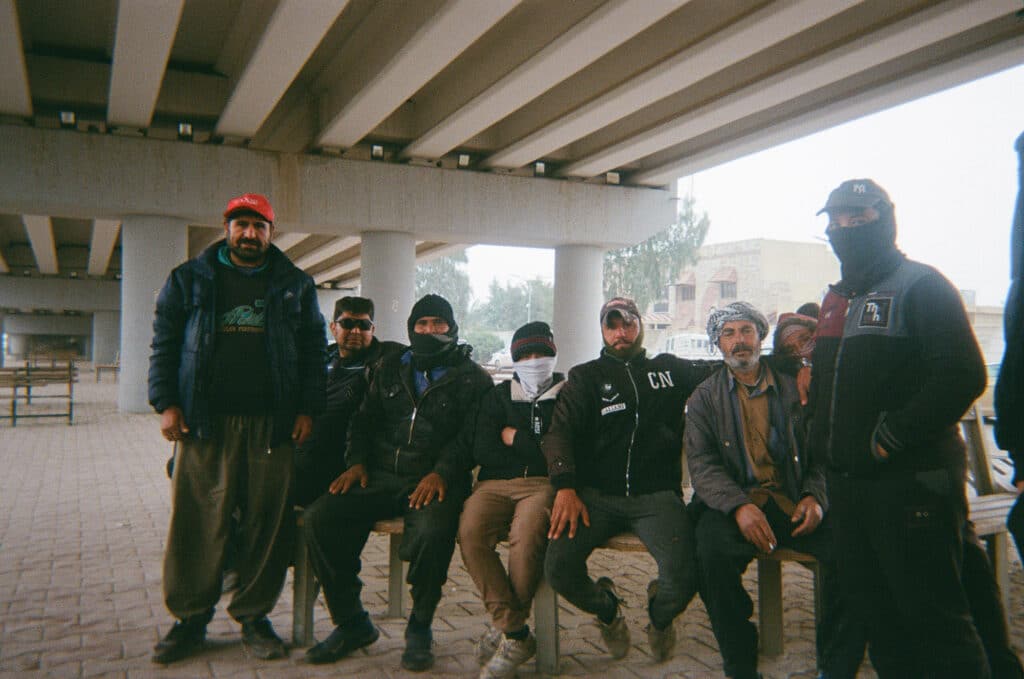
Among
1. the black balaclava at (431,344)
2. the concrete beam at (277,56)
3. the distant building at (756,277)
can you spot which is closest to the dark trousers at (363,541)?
the black balaclava at (431,344)

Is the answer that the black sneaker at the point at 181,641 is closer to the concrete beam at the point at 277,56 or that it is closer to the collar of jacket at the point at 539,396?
the collar of jacket at the point at 539,396

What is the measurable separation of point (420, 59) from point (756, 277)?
4832 cm

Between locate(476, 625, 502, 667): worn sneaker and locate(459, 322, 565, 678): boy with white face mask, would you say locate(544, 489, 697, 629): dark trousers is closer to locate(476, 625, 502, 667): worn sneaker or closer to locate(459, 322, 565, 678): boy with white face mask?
locate(459, 322, 565, 678): boy with white face mask

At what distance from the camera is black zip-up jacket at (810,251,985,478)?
247 cm

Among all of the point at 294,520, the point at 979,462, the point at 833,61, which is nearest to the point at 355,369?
the point at 294,520

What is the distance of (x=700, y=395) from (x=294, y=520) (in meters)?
A: 2.00

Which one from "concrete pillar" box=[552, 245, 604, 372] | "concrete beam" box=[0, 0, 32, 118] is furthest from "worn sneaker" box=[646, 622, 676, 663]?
"concrete pillar" box=[552, 245, 604, 372]

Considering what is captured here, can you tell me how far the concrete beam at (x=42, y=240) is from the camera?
21172 millimetres

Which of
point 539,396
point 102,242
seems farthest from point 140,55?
point 102,242

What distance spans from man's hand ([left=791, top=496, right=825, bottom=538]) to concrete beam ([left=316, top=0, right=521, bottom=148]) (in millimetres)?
7189

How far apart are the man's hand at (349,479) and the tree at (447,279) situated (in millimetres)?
65391

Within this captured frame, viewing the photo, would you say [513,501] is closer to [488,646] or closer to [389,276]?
[488,646]

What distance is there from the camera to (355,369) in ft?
15.0

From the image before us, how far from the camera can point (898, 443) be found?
8.23ft
